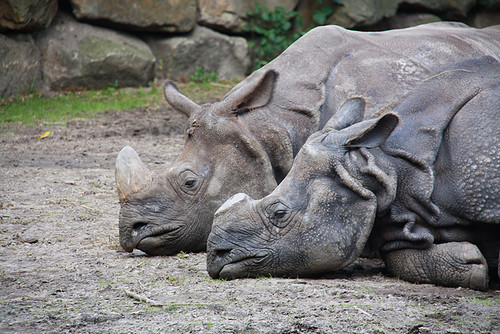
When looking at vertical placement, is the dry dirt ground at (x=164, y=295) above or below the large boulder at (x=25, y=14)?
above

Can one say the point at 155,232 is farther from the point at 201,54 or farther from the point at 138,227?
the point at 201,54

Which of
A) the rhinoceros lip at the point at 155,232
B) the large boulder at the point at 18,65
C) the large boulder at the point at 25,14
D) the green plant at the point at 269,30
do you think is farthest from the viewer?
the green plant at the point at 269,30

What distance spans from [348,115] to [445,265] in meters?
1.03

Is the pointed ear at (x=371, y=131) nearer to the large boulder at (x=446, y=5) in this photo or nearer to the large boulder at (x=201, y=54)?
the large boulder at (x=201, y=54)

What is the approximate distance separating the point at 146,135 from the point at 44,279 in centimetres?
467

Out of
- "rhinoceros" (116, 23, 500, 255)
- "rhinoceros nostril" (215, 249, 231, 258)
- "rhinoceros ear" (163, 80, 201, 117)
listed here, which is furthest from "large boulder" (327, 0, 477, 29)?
"rhinoceros nostril" (215, 249, 231, 258)

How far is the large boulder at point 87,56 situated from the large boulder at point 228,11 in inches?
48.1

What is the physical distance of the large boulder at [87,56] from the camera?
1016cm

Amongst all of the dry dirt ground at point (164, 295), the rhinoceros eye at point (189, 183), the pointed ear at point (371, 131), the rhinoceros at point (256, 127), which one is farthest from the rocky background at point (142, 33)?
the pointed ear at point (371, 131)

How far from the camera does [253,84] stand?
4.71m

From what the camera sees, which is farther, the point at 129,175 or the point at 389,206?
the point at 129,175

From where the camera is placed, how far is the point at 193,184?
4.58 meters

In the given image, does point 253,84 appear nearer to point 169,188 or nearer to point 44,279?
point 169,188

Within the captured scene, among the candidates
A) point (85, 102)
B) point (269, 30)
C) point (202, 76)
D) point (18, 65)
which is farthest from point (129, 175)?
point (269, 30)
